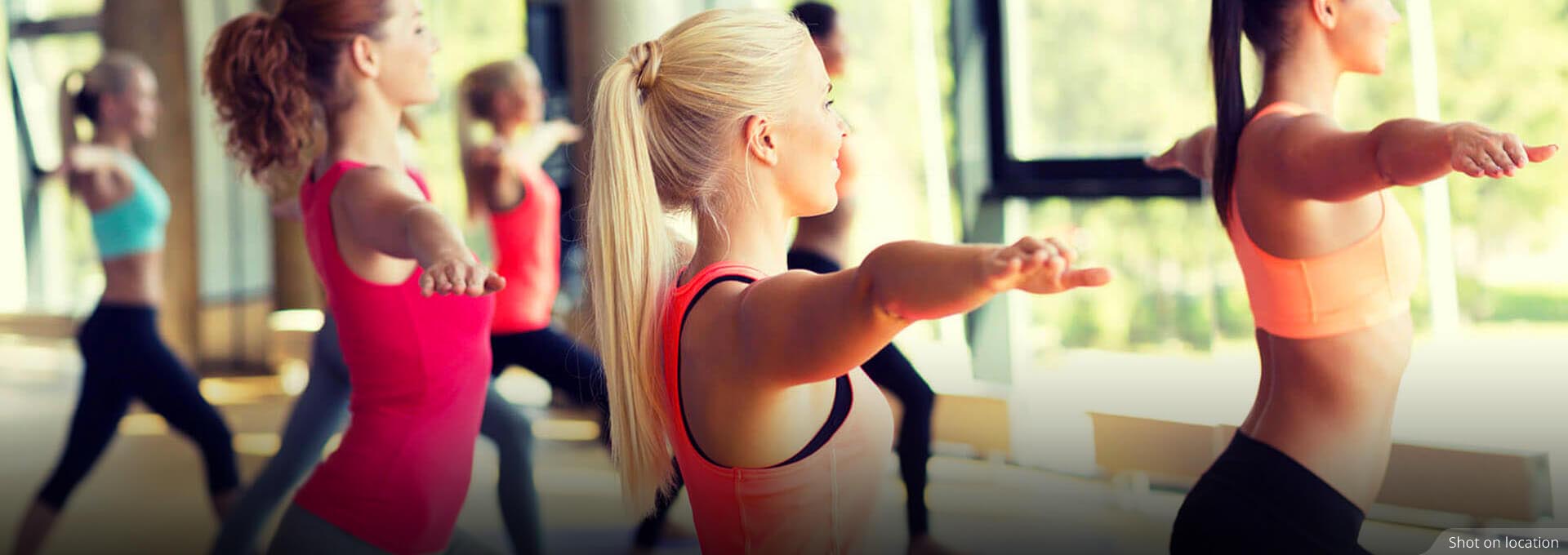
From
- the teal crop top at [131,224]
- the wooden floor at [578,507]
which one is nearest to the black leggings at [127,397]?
the teal crop top at [131,224]

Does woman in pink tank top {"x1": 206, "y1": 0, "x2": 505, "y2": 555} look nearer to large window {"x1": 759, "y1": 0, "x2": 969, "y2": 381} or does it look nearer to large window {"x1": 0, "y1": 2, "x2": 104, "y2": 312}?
large window {"x1": 759, "y1": 0, "x2": 969, "y2": 381}

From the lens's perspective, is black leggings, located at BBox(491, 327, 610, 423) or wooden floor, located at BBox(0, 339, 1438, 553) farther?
wooden floor, located at BBox(0, 339, 1438, 553)

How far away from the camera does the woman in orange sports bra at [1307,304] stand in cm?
165

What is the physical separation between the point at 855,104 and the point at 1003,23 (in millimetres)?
616

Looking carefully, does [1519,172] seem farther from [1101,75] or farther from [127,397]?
[127,397]

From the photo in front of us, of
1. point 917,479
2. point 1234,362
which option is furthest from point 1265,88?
point 1234,362

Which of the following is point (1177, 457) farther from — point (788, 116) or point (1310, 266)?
point (788, 116)

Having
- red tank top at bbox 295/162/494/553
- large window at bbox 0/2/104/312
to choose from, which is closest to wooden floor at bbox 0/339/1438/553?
red tank top at bbox 295/162/494/553

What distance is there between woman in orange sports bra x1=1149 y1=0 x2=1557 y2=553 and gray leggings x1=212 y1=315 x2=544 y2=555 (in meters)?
1.42

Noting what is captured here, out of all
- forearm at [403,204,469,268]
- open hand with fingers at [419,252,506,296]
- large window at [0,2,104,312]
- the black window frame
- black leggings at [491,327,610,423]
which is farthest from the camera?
large window at [0,2,104,312]

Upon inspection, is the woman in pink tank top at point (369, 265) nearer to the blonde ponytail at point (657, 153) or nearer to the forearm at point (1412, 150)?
the blonde ponytail at point (657, 153)

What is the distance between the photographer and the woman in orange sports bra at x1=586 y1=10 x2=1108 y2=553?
1331mm

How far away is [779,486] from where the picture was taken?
1342mm

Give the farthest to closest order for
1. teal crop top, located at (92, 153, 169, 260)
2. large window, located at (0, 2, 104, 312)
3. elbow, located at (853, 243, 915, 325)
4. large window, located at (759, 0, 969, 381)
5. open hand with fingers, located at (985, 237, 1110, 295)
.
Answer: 1. large window, located at (0, 2, 104, 312)
2. large window, located at (759, 0, 969, 381)
3. teal crop top, located at (92, 153, 169, 260)
4. elbow, located at (853, 243, 915, 325)
5. open hand with fingers, located at (985, 237, 1110, 295)
